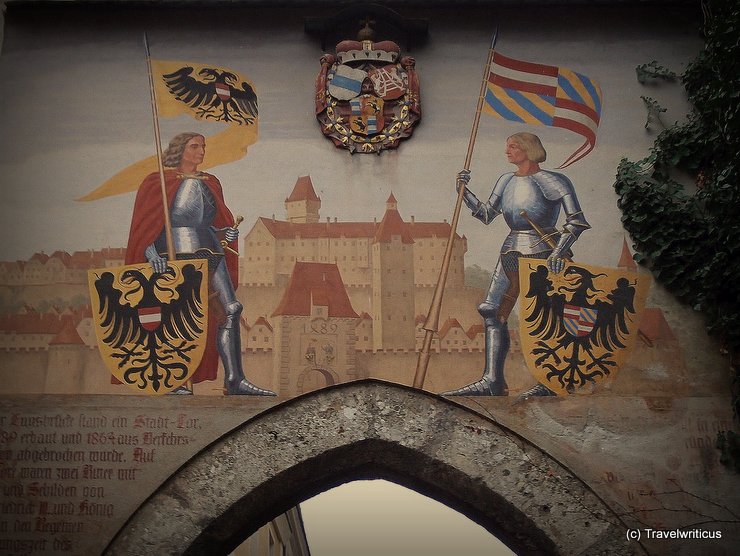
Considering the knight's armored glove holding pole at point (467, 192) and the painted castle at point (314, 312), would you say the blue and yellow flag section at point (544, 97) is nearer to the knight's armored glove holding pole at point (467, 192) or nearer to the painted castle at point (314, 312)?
the knight's armored glove holding pole at point (467, 192)

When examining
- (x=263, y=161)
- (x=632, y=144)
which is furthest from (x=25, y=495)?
(x=632, y=144)

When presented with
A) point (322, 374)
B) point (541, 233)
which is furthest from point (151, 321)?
point (541, 233)

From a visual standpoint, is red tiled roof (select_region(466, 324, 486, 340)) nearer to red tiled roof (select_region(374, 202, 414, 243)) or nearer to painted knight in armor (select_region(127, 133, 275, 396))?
red tiled roof (select_region(374, 202, 414, 243))

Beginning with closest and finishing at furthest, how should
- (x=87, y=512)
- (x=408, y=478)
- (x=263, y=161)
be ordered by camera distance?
(x=87, y=512)
(x=408, y=478)
(x=263, y=161)

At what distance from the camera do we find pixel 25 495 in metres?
5.62

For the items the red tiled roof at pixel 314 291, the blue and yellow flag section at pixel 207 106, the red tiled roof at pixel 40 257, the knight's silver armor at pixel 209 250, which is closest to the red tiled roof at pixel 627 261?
the red tiled roof at pixel 314 291

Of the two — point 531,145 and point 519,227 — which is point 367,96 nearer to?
point 531,145

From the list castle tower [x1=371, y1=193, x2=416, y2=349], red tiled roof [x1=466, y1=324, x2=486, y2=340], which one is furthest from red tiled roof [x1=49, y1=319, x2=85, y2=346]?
red tiled roof [x1=466, y1=324, x2=486, y2=340]

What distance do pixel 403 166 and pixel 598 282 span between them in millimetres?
1343

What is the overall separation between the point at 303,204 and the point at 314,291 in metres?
0.54

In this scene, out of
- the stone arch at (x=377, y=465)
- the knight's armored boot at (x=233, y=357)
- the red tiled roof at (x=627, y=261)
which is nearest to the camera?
the stone arch at (x=377, y=465)

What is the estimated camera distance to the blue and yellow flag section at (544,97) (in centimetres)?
650

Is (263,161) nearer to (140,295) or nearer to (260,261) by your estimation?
(260,261)

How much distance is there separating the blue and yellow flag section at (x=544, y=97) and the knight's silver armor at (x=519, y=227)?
0.99ft
